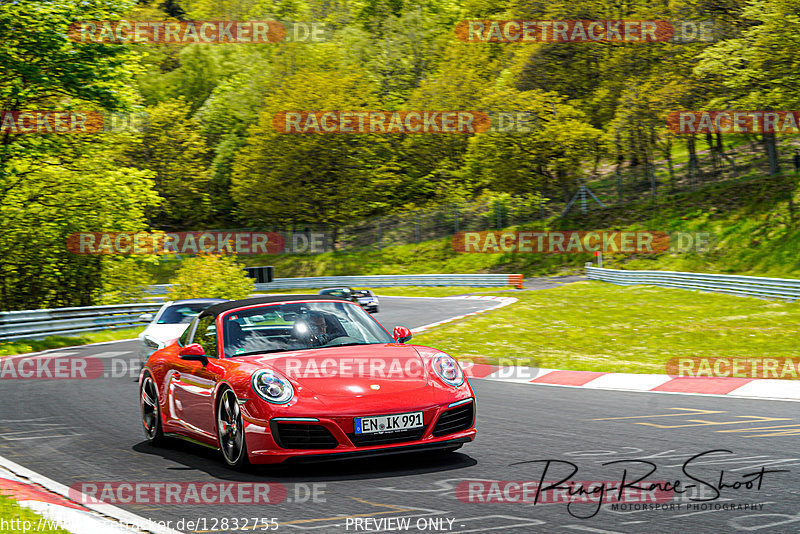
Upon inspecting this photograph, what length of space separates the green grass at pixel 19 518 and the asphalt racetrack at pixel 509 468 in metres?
0.66

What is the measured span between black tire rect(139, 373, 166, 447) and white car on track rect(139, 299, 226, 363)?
520cm

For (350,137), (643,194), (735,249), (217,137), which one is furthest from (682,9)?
(217,137)

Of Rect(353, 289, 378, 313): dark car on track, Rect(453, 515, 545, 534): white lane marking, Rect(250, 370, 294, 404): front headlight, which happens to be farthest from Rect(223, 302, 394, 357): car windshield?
Rect(353, 289, 378, 313): dark car on track

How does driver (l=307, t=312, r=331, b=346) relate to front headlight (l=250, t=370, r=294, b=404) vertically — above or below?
above

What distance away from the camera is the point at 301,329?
7.88 metres

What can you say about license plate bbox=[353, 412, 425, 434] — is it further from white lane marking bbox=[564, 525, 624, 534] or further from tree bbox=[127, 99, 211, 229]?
tree bbox=[127, 99, 211, 229]

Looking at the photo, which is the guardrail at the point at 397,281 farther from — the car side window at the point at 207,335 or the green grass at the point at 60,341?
the car side window at the point at 207,335

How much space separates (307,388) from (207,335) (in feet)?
5.82

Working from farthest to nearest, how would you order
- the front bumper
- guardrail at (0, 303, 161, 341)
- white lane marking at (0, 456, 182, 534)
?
guardrail at (0, 303, 161, 341) → the front bumper → white lane marking at (0, 456, 182, 534)

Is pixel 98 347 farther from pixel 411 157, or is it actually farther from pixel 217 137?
pixel 217 137

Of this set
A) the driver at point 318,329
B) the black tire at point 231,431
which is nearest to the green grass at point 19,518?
the black tire at point 231,431

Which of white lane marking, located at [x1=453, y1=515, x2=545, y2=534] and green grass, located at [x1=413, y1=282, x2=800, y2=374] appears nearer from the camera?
white lane marking, located at [x1=453, y1=515, x2=545, y2=534]

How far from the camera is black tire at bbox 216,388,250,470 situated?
6924 mm

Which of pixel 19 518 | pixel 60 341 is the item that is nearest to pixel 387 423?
pixel 19 518
